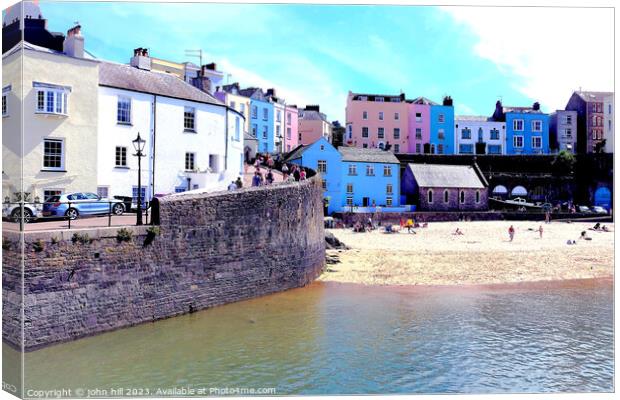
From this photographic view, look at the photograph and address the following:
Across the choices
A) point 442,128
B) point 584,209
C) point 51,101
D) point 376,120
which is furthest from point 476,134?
point 51,101

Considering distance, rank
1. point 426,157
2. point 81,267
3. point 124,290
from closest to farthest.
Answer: point 81,267 < point 124,290 < point 426,157

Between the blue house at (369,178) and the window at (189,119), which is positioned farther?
the blue house at (369,178)

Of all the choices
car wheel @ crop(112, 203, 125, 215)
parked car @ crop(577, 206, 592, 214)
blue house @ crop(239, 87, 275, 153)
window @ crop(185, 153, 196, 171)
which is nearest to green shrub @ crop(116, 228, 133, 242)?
car wheel @ crop(112, 203, 125, 215)

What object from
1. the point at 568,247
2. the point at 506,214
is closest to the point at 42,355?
the point at 568,247

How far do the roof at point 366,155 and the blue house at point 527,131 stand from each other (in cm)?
1612

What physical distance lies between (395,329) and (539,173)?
137 ft

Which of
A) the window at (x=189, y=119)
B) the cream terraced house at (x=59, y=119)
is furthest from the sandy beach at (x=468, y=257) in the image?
Answer: the cream terraced house at (x=59, y=119)

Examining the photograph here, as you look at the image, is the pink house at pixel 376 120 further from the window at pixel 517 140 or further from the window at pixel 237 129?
the window at pixel 237 129

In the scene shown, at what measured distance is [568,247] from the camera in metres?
28.4

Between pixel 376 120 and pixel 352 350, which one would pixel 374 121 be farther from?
pixel 352 350

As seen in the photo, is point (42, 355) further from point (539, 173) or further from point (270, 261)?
point (539, 173)

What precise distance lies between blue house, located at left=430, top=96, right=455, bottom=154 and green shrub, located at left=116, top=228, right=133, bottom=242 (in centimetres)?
4423

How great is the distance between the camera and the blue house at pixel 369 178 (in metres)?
42.6

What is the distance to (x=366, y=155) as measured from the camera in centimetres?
4384
